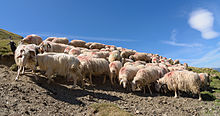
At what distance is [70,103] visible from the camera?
609 cm

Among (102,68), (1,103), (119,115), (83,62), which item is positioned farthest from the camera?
(102,68)

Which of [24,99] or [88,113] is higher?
[24,99]

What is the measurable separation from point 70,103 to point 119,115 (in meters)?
2.44

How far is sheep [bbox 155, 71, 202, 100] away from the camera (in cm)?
956

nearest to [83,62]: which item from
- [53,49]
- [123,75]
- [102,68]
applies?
[102,68]

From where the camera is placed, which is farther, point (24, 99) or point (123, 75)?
point (123, 75)

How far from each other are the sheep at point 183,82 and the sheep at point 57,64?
7.36 m

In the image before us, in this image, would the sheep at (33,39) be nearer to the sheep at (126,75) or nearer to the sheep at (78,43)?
the sheep at (78,43)

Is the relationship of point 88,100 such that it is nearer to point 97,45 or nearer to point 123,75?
point 123,75

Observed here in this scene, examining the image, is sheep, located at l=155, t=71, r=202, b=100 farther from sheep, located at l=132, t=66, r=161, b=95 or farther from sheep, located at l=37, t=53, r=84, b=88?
sheep, located at l=37, t=53, r=84, b=88

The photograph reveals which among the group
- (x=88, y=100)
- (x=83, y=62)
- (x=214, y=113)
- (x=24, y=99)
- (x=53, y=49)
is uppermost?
(x=53, y=49)

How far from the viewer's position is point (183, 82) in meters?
9.92

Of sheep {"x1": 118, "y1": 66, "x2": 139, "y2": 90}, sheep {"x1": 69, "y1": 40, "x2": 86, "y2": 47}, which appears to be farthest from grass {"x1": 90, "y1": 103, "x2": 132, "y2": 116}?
sheep {"x1": 69, "y1": 40, "x2": 86, "y2": 47}

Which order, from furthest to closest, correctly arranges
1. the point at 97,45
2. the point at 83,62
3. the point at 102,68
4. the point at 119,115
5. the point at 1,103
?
the point at 97,45 → the point at 102,68 → the point at 83,62 → the point at 119,115 → the point at 1,103
